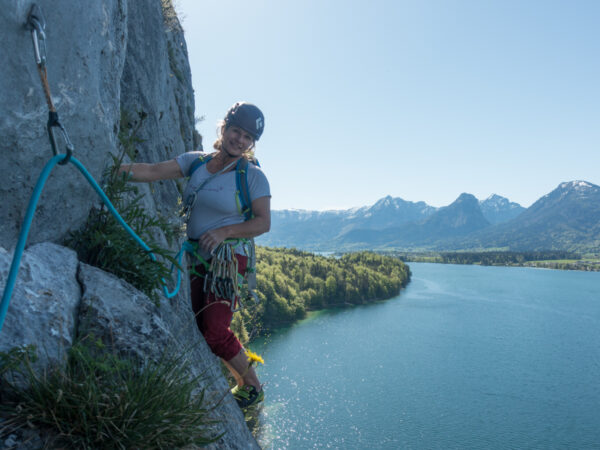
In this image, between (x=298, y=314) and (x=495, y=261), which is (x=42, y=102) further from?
(x=495, y=261)

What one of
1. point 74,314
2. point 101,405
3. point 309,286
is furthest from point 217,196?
point 309,286

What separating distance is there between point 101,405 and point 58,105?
176 centimetres

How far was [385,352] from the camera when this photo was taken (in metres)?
39.8

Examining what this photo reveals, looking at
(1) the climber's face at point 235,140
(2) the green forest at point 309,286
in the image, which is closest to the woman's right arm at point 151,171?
(1) the climber's face at point 235,140

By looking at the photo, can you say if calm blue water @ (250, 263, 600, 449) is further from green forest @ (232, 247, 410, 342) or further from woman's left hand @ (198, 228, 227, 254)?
woman's left hand @ (198, 228, 227, 254)

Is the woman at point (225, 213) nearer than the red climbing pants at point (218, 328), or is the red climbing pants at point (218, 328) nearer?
the woman at point (225, 213)

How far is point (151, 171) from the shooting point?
3602 millimetres

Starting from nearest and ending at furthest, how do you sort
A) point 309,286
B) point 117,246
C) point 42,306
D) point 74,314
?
Answer: point 42,306 → point 74,314 → point 117,246 → point 309,286

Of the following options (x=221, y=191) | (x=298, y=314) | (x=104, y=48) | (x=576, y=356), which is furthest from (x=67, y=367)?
(x=298, y=314)

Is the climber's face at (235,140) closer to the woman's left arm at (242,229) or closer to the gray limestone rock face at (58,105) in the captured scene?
the woman's left arm at (242,229)

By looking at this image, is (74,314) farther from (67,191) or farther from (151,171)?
(151,171)

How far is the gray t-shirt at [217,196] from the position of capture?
354 cm

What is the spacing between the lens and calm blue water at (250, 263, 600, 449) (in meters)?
25.1

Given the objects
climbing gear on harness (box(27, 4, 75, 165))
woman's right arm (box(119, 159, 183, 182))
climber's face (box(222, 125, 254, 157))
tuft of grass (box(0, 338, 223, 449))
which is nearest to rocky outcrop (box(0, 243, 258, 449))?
tuft of grass (box(0, 338, 223, 449))
